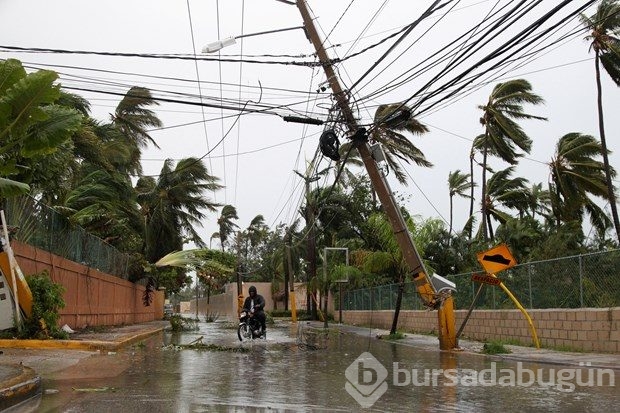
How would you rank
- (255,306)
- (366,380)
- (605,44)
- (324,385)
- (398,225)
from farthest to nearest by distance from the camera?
(605,44), (255,306), (398,225), (366,380), (324,385)

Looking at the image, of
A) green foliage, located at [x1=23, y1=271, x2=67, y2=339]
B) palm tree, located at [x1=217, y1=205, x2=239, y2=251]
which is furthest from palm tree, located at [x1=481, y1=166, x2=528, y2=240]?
palm tree, located at [x1=217, y1=205, x2=239, y2=251]

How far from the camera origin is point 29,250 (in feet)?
53.5

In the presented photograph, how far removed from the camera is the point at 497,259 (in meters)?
16.0

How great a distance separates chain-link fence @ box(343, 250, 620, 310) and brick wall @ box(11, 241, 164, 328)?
1317 centimetres

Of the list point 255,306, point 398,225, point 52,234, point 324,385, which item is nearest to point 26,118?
point 324,385

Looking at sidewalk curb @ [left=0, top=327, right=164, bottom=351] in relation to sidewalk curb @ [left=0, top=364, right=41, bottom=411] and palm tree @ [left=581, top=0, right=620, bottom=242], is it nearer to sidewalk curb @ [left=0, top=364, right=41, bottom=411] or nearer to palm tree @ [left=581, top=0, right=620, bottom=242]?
sidewalk curb @ [left=0, top=364, right=41, bottom=411]

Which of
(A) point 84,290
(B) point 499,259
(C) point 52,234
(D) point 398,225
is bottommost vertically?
(A) point 84,290

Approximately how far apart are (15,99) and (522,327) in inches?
575

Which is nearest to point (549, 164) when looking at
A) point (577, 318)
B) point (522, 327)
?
point (522, 327)

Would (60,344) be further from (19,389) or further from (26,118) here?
(19,389)

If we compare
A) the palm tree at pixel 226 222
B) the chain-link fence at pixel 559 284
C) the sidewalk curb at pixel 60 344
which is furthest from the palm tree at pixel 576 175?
the palm tree at pixel 226 222

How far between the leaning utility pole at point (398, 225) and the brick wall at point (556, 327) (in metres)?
2.54

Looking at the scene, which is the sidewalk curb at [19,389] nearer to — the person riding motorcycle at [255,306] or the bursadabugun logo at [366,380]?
the bursadabugun logo at [366,380]

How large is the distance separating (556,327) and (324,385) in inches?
373
